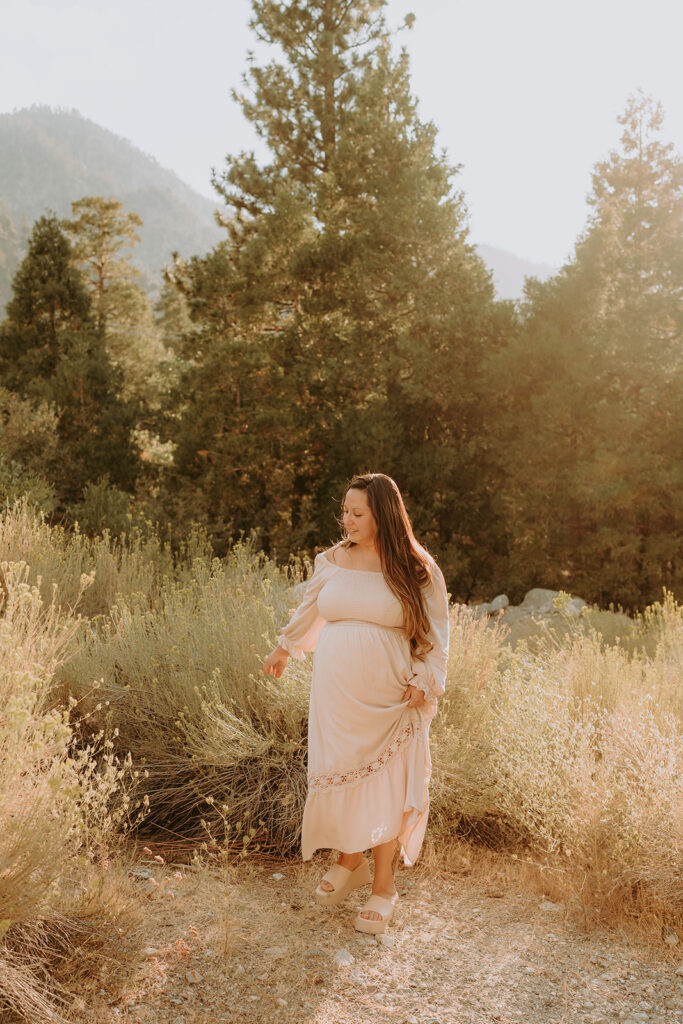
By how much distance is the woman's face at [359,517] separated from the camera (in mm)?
3256

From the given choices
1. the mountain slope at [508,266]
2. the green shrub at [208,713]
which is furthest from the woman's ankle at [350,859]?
the mountain slope at [508,266]

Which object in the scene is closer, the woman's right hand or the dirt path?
the dirt path

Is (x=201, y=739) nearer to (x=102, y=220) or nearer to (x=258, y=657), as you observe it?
(x=258, y=657)

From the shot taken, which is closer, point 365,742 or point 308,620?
point 365,742

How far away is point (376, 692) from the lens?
3180mm

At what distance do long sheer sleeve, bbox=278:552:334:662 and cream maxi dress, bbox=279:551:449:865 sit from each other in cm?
15

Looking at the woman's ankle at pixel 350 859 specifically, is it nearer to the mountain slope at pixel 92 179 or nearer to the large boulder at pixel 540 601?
the large boulder at pixel 540 601

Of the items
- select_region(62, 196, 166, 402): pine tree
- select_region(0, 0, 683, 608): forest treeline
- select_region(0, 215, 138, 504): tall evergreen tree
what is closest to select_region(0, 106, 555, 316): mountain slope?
select_region(62, 196, 166, 402): pine tree

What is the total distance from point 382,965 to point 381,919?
7.7 inches

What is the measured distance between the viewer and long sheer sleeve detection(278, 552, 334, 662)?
3422mm

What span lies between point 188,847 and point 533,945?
67.0 inches

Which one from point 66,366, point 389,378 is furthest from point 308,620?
point 66,366

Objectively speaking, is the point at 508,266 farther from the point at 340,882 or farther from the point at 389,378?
the point at 340,882

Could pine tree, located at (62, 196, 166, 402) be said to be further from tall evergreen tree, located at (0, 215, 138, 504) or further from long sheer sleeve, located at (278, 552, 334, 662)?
long sheer sleeve, located at (278, 552, 334, 662)
